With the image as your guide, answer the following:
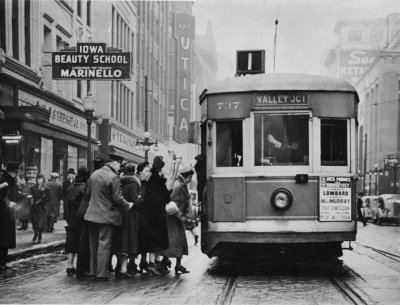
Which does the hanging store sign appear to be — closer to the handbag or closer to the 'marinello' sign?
the 'marinello' sign

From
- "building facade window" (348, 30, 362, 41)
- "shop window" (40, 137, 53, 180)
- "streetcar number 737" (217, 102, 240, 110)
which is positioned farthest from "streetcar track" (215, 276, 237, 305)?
"building facade window" (348, 30, 362, 41)

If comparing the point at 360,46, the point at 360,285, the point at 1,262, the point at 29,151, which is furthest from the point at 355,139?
the point at 360,46

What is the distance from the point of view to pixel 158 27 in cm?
5656

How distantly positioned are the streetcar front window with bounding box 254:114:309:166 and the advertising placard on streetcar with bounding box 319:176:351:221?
1.51ft

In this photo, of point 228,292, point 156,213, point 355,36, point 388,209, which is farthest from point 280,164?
point 355,36

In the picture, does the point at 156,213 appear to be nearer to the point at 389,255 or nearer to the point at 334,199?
the point at 334,199

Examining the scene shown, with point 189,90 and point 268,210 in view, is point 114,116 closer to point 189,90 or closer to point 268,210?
point 268,210

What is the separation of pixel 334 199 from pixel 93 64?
1295 cm

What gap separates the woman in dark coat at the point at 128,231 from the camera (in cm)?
1124

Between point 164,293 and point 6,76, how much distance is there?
14.3 metres

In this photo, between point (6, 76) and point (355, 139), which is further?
point (6, 76)

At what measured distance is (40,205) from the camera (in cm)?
1922

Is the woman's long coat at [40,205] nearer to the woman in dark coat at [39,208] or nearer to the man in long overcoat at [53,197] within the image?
the woman in dark coat at [39,208]

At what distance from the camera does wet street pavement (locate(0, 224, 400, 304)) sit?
29.2 feet
